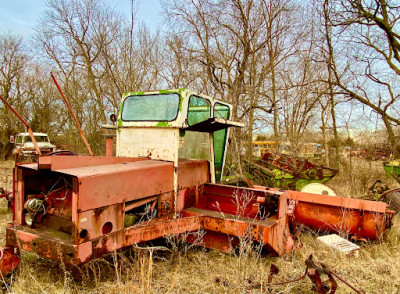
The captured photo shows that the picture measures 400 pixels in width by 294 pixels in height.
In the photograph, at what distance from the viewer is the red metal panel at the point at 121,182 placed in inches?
100

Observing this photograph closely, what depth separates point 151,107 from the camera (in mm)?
3980

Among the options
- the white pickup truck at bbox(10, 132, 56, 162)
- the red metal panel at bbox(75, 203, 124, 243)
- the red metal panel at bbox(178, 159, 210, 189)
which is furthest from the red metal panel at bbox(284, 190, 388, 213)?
the white pickup truck at bbox(10, 132, 56, 162)

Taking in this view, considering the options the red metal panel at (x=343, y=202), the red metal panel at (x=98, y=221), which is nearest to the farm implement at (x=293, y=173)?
the red metal panel at (x=343, y=202)

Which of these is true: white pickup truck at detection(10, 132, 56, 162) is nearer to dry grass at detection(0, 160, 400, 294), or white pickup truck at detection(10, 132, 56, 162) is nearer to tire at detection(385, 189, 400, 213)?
dry grass at detection(0, 160, 400, 294)

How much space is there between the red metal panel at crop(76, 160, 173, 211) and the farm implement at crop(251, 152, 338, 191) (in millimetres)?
4926

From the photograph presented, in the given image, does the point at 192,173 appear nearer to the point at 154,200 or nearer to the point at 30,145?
the point at 154,200

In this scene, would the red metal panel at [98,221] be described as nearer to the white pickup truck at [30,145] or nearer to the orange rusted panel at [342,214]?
the orange rusted panel at [342,214]

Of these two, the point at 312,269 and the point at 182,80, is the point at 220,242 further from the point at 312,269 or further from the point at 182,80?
the point at 182,80

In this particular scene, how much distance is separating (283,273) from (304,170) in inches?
202

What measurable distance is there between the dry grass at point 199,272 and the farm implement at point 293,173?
3531 millimetres

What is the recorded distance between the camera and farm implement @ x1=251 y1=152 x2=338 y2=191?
25.3 ft

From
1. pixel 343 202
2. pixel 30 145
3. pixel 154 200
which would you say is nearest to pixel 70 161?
pixel 154 200

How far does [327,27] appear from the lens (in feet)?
33.8

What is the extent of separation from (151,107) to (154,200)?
4.23 ft
